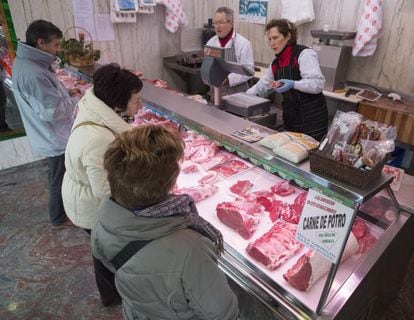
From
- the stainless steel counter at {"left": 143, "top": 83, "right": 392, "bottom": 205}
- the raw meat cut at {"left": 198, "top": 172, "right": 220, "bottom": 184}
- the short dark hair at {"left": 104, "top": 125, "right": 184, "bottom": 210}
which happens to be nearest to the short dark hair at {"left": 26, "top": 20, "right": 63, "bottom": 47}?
the stainless steel counter at {"left": 143, "top": 83, "right": 392, "bottom": 205}

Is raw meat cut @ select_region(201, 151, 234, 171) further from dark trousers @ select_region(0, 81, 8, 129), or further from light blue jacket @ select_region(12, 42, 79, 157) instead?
dark trousers @ select_region(0, 81, 8, 129)

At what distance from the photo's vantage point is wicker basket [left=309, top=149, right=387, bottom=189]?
120 centimetres

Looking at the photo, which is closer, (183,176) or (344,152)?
(344,152)

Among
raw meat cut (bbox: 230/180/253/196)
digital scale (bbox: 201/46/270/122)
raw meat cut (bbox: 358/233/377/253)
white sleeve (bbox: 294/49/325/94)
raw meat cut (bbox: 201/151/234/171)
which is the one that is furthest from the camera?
white sleeve (bbox: 294/49/325/94)

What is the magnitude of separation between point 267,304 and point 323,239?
474 mm

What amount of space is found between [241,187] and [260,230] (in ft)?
1.32

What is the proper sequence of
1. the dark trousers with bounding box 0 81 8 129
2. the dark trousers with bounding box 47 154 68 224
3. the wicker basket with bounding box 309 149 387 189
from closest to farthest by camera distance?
the wicker basket with bounding box 309 149 387 189, the dark trousers with bounding box 47 154 68 224, the dark trousers with bounding box 0 81 8 129

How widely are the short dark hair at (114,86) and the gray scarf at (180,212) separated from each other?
2.74 feet

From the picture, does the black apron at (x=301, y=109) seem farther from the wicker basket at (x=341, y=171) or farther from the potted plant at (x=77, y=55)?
the potted plant at (x=77, y=55)

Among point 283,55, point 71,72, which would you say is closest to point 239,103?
point 283,55

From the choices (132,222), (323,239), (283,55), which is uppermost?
(283,55)

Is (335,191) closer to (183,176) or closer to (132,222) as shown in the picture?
→ (132,222)

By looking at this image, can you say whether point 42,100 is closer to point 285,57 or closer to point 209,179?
point 209,179

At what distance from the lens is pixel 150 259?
1.13 m
